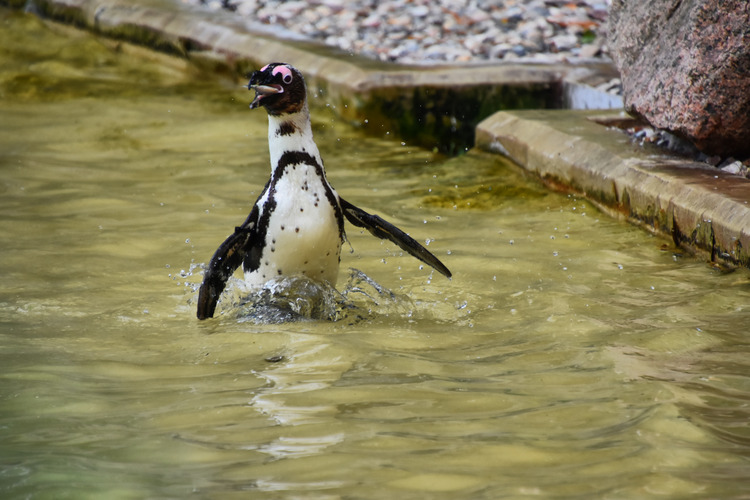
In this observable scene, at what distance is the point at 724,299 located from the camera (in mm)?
3785

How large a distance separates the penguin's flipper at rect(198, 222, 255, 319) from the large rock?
226 cm

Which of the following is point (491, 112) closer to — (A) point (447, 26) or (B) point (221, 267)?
(A) point (447, 26)

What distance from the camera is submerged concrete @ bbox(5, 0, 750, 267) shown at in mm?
4484

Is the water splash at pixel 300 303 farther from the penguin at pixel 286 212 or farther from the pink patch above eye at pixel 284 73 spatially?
the pink patch above eye at pixel 284 73

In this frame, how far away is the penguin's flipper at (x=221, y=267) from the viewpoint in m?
3.67

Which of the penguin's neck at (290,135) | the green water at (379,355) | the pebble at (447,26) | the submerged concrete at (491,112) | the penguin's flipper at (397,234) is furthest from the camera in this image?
the pebble at (447,26)

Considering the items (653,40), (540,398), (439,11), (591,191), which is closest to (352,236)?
(591,191)

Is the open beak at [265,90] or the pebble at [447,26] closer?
the open beak at [265,90]

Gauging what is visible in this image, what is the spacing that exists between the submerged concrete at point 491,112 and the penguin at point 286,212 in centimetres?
163

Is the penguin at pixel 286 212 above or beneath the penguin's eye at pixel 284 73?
beneath

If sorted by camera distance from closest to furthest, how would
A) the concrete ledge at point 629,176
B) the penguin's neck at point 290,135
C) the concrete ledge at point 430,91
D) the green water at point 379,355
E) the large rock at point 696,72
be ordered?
the green water at point 379,355
the penguin's neck at point 290,135
the concrete ledge at point 629,176
the large rock at point 696,72
the concrete ledge at point 430,91

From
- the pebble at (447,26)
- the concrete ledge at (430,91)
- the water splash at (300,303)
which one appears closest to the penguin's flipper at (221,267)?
the water splash at (300,303)

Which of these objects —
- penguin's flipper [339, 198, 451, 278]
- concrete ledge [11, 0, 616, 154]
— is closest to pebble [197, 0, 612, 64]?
concrete ledge [11, 0, 616, 154]

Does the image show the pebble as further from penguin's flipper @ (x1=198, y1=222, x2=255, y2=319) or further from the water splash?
penguin's flipper @ (x1=198, y1=222, x2=255, y2=319)
